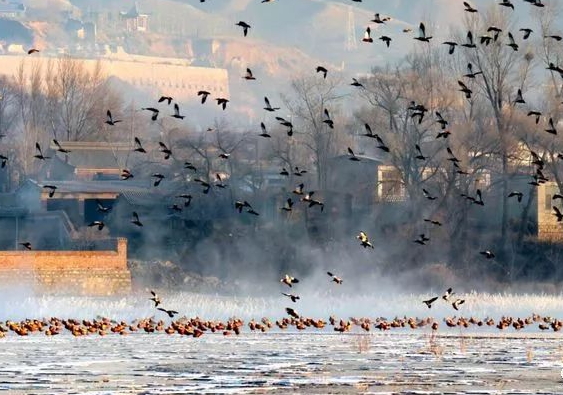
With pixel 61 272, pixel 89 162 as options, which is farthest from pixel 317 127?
pixel 61 272

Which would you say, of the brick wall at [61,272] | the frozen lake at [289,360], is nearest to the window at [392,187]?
the brick wall at [61,272]

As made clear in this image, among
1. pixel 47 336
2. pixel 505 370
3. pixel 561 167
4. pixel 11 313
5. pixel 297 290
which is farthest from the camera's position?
pixel 561 167

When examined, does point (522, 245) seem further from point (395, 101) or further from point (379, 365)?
point (379, 365)

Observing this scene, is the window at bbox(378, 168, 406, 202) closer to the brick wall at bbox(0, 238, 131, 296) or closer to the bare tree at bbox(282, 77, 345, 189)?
Result: the bare tree at bbox(282, 77, 345, 189)

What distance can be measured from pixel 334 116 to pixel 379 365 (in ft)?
266

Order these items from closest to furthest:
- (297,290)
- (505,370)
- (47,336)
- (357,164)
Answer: (505,370) < (47,336) < (297,290) < (357,164)

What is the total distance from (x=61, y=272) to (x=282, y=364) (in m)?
37.2

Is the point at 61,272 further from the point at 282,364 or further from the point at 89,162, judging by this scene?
the point at 282,364

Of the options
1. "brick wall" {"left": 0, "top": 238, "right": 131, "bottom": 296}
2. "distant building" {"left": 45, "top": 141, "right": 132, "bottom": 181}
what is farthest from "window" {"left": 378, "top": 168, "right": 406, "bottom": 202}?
"distant building" {"left": 45, "top": 141, "right": 132, "bottom": 181}

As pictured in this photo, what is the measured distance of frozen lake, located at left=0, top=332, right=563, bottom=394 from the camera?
50.0 metres

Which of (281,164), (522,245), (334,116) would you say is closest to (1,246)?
(281,164)

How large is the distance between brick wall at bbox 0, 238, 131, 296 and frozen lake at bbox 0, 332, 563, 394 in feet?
71.2

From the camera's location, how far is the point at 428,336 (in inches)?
2785

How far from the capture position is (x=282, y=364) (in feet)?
187
